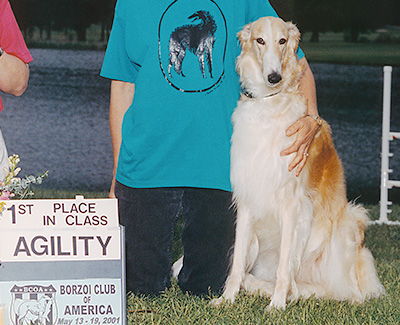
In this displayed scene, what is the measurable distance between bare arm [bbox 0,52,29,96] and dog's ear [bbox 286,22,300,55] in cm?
125

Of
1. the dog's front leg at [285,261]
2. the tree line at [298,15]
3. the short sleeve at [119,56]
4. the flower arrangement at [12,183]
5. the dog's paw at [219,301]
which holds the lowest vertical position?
the dog's paw at [219,301]

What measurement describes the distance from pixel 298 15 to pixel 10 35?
2156 cm

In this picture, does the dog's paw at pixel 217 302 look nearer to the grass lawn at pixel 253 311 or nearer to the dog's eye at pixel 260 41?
the grass lawn at pixel 253 311

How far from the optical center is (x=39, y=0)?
23.9 m

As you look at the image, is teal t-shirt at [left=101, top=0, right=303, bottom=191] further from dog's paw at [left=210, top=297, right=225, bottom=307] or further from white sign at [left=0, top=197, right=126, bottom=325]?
white sign at [left=0, top=197, right=126, bottom=325]

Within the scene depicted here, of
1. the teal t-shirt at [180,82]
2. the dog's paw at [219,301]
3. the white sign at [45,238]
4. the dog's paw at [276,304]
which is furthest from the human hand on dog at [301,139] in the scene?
the white sign at [45,238]

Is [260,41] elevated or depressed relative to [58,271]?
elevated

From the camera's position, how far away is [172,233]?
127 inches

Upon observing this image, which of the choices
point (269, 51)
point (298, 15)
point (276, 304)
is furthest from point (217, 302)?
point (298, 15)

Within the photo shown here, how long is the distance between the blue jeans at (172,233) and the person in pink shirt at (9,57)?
2.55ft

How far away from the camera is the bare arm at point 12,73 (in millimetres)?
2645

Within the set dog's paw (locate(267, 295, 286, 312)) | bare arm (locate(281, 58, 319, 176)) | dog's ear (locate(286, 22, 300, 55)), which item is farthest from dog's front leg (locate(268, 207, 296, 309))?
dog's ear (locate(286, 22, 300, 55))

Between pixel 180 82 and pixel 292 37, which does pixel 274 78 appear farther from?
pixel 180 82

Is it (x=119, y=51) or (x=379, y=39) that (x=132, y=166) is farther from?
(x=379, y=39)
